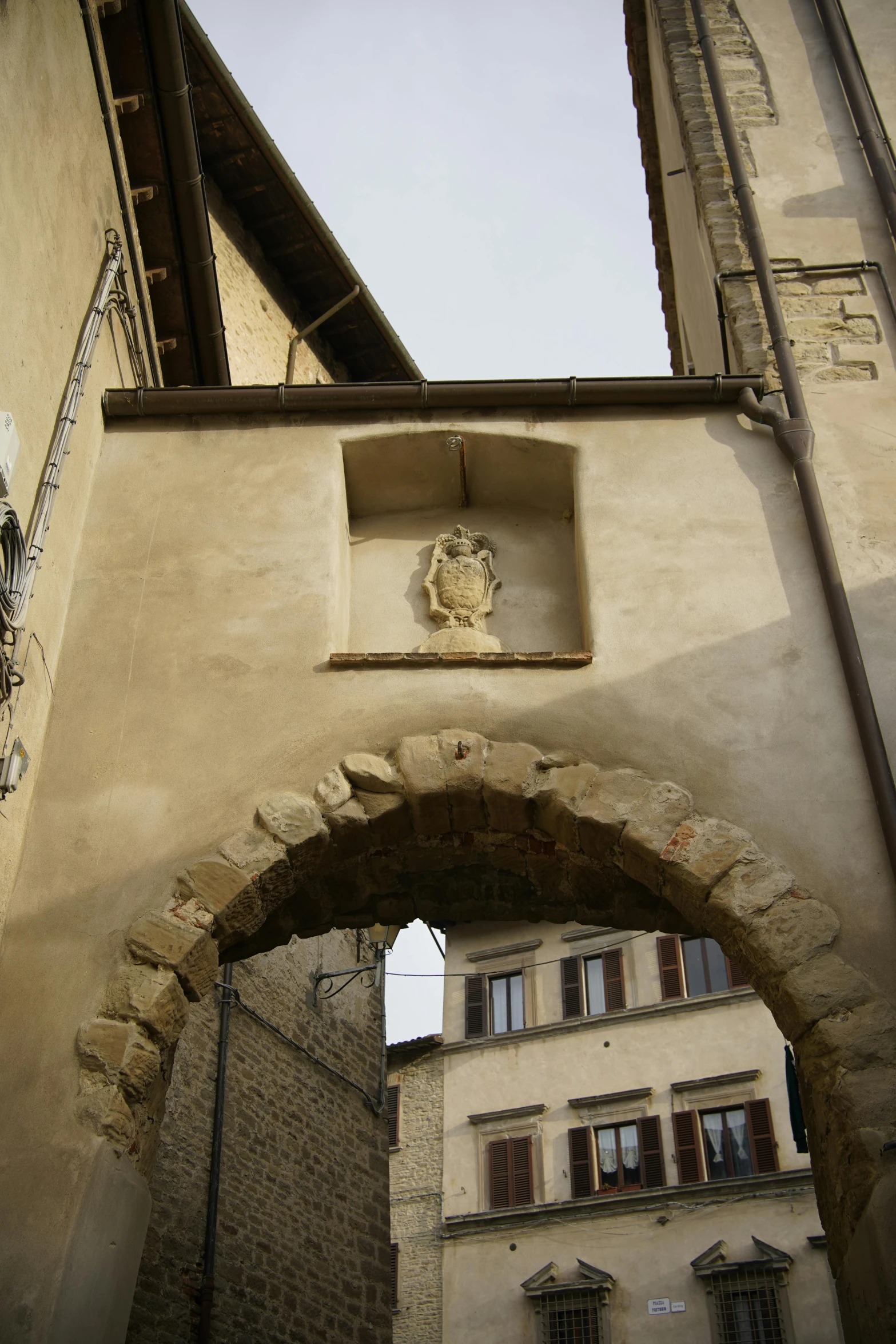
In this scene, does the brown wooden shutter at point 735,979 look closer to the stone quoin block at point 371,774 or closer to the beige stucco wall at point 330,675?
the beige stucco wall at point 330,675

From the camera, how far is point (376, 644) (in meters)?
6.55

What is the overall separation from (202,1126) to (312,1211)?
4.73 feet

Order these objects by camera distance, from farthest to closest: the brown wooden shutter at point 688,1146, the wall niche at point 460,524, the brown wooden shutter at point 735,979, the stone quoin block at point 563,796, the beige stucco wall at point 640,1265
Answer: the brown wooden shutter at point 735,979, the brown wooden shutter at point 688,1146, the beige stucco wall at point 640,1265, the wall niche at point 460,524, the stone quoin block at point 563,796

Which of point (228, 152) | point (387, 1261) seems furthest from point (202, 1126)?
point (228, 152)

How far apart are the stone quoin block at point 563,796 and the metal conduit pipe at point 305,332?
26.8 ft

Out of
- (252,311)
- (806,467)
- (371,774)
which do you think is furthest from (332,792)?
(252,311)

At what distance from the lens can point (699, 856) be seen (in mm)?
5199

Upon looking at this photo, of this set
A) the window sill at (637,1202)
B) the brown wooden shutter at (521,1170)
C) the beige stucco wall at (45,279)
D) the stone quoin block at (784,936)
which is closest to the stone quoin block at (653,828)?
the stone quoin block at (784,936)

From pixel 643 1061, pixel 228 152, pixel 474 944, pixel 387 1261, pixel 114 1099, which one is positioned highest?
pixel 228 152

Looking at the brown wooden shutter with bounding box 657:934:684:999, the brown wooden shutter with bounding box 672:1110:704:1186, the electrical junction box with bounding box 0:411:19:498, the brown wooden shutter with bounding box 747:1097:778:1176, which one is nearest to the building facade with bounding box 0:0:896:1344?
the electrical junction box with bounding box 0:411:19:498

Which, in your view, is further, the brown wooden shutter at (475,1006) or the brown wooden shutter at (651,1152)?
the brown wooden shutter at (475,1006)

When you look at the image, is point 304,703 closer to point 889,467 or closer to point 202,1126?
point 889,467

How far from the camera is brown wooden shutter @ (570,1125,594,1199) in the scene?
18.0 meters

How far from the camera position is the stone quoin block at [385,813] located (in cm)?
553
